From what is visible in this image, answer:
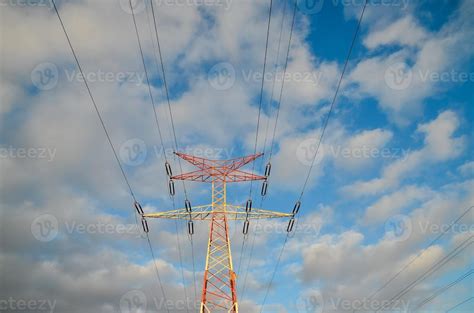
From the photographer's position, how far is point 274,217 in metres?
32.4

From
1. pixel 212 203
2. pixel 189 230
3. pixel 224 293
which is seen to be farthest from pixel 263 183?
pixel 224 293

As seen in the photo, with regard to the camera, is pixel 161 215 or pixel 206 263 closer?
pixel 206 263

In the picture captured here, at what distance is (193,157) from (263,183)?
7153 millimetres

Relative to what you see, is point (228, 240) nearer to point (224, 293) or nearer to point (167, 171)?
point (224, 293)

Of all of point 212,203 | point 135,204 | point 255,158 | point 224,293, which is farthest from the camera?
point 255,158

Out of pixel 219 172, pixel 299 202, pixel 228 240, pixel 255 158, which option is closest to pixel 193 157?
pixel 219 172

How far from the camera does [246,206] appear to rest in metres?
31.0

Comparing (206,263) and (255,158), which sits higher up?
(255,158)

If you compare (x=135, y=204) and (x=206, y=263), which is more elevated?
(x=135, y=204)

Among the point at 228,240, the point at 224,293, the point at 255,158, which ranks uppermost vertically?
the point at 255,158

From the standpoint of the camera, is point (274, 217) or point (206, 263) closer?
point (206, 263)

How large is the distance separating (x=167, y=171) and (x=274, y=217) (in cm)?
1072

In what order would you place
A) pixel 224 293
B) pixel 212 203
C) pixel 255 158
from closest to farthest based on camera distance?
pixel 224 293 < pixel 212 203 < pixel 255 158

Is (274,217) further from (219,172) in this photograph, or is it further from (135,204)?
(135,204)
